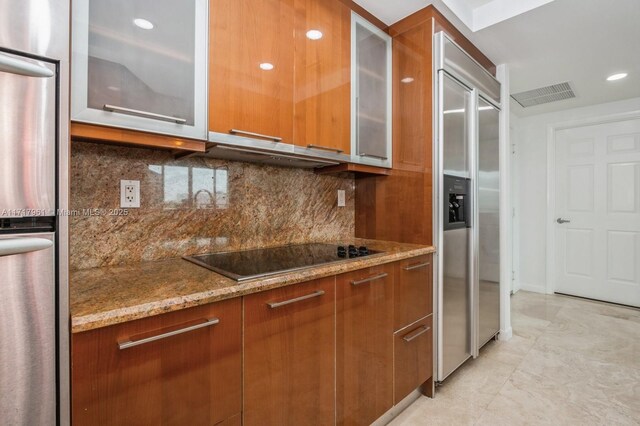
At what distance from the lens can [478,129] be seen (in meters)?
2.35

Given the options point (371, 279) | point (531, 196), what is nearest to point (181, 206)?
point (371, 279)

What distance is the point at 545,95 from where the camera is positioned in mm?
3521

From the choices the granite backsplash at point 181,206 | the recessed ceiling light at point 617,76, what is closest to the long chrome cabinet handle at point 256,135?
the granite backsplash at point 181,206

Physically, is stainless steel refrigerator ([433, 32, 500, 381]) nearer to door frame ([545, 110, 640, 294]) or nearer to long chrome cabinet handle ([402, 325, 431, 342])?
long chrome cabinet handle ([402, 325, 431, 342])

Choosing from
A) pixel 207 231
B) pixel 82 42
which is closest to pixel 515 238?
pixel 207 231

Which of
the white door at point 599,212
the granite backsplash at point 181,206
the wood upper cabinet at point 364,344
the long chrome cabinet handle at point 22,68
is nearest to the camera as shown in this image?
the long chrome cabinet handle at point 22,68

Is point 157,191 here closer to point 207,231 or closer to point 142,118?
point 207,231

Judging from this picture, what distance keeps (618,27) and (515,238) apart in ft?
9.00

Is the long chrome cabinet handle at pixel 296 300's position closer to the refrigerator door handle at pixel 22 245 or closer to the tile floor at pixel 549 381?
the refrigerator door handle at pixel 22 245

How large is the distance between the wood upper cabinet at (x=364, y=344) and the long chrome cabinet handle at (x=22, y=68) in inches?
46.6

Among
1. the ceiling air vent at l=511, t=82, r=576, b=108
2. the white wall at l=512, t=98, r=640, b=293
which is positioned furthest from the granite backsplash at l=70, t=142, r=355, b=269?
the white wall at l=512, t=98, r=640, b=293

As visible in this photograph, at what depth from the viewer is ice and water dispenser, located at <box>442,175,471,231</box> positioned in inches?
80.4

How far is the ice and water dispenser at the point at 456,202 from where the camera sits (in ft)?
6.70

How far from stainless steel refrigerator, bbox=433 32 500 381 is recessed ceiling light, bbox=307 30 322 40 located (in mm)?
787
